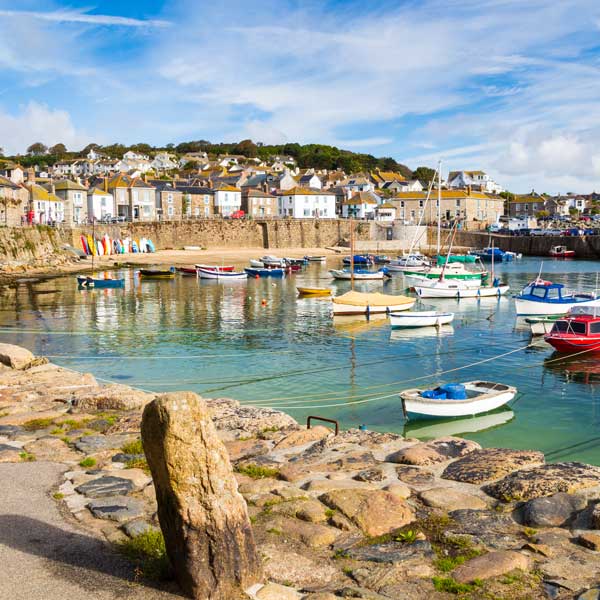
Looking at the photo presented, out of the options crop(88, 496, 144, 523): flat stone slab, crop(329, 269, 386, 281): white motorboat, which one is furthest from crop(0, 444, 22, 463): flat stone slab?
crop(329, 269, 386, 281): white motorboat

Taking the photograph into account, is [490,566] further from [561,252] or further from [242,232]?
[561,252]

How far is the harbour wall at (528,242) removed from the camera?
110m

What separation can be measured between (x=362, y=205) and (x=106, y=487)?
129389 millimetres

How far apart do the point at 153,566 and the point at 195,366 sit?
2153 cm

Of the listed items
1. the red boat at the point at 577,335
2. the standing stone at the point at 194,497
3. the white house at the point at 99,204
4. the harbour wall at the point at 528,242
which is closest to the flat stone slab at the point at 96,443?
the standing stone at the point at 194,497

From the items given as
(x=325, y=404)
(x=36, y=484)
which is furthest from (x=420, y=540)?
(x=325, y=404)

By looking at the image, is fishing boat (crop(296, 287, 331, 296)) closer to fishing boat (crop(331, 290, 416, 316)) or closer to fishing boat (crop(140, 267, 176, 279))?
fishing boat (crop(331, 290, 416, 316))

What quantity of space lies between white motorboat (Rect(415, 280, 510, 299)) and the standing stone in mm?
49342

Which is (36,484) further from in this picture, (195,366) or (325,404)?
(195,366)

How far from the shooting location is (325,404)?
72.1 ft

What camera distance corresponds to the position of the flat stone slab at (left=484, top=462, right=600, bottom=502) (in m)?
9.55

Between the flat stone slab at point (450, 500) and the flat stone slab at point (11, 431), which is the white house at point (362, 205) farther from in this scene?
the flat stone slab at point (450, 500)

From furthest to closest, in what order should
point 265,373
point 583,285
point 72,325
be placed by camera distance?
point 583,285 → point 72,325 → point 265,373

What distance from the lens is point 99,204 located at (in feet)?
363
